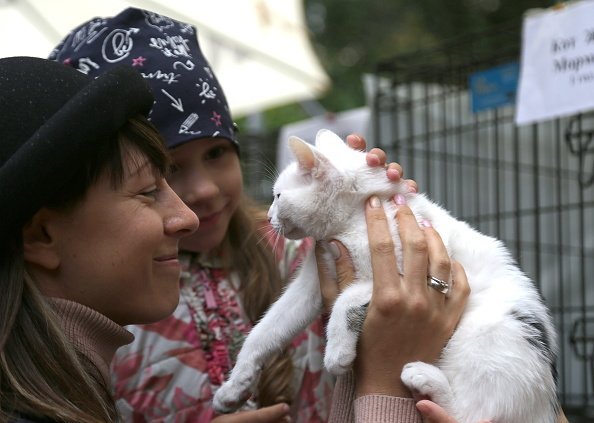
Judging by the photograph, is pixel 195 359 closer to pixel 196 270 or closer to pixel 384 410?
pixel 196 270

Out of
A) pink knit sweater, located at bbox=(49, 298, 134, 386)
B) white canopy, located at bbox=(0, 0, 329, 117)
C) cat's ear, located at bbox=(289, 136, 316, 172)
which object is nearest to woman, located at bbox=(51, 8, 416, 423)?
cat's ear, located at bbox=(289, 136, 316, 172)

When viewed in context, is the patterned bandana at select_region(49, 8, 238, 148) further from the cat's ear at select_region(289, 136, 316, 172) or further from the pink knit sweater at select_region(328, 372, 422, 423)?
Answer: the pink knit sweater at select_region(328, 372, 422, 423)

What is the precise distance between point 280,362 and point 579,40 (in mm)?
1358

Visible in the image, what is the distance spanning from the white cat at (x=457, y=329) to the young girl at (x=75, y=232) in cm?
24

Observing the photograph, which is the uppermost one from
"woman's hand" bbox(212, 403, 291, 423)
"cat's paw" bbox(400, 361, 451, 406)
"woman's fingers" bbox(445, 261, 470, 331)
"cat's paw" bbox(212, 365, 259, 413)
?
"woman's fingers" bbox(445, 261, 470, 331)

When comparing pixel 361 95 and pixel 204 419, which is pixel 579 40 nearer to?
pixel 204 419

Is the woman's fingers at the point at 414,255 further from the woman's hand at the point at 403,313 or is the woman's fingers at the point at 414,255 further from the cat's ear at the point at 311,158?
the cat's ear at the point at 311,158

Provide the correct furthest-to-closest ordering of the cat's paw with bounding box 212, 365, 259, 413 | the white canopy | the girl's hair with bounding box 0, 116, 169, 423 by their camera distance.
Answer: the white canopy → the cat's paw with bounding box 212, 365, 259, 413 → the girl's hair with bounding box 0, 116, 169, 423

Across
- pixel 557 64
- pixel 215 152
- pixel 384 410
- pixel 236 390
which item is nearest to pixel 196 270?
pixel 215 152

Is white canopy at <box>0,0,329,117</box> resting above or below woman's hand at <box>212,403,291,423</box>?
above

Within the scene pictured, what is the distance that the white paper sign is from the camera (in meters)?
2.19

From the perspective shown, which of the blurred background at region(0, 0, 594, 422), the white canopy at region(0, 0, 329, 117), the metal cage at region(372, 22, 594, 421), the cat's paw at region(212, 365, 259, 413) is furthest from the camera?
the white canopy at region(0, 0, 329, 117)

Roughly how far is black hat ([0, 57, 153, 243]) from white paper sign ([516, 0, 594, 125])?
1539 mm

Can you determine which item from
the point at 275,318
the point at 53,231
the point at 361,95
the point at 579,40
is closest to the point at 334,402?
the point at 275,318
